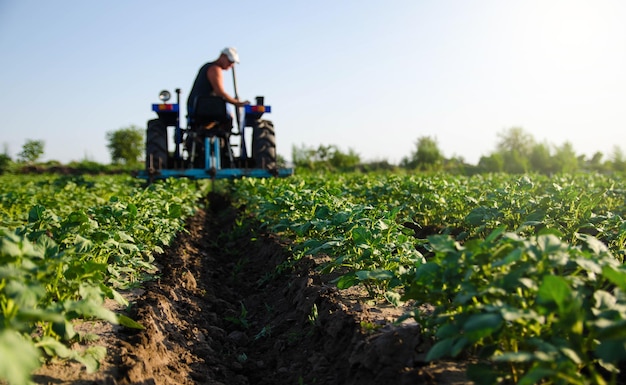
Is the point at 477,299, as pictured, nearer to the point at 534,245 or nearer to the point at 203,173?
the point at 534,245

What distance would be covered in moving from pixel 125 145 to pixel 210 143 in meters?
39.5

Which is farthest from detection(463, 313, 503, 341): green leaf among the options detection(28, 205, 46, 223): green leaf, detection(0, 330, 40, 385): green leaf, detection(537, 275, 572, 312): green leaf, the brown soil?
detection(28, 205, 46, 223): green leaf

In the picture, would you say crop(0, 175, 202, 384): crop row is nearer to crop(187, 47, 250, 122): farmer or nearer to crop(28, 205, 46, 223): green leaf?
crop(28, 205, 46, 223): green leaf

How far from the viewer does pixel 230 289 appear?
16.5ft

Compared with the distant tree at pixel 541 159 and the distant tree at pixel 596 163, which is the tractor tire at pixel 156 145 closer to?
the distant tree at pixel 541 159

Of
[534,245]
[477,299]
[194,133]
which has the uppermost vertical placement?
[194,133]

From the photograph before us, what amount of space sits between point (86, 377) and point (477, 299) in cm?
171

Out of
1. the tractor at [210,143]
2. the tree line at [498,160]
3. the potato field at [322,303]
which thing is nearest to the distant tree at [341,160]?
the tree line at [498,160]

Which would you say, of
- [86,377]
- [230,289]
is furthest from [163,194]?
[86,377]

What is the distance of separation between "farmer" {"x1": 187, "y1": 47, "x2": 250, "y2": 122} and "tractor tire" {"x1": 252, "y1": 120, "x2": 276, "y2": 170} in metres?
0.94

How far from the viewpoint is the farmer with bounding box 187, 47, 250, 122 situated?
10211 millimetres

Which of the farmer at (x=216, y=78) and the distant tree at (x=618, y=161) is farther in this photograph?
the distant tree at (x=618, y=161)

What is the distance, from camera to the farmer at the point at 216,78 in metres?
10.2

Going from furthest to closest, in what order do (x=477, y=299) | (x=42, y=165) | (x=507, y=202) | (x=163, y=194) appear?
(x=42, y=165) < (x=163, y=194) < (x=507, y=202) < (x=477, y=299)
